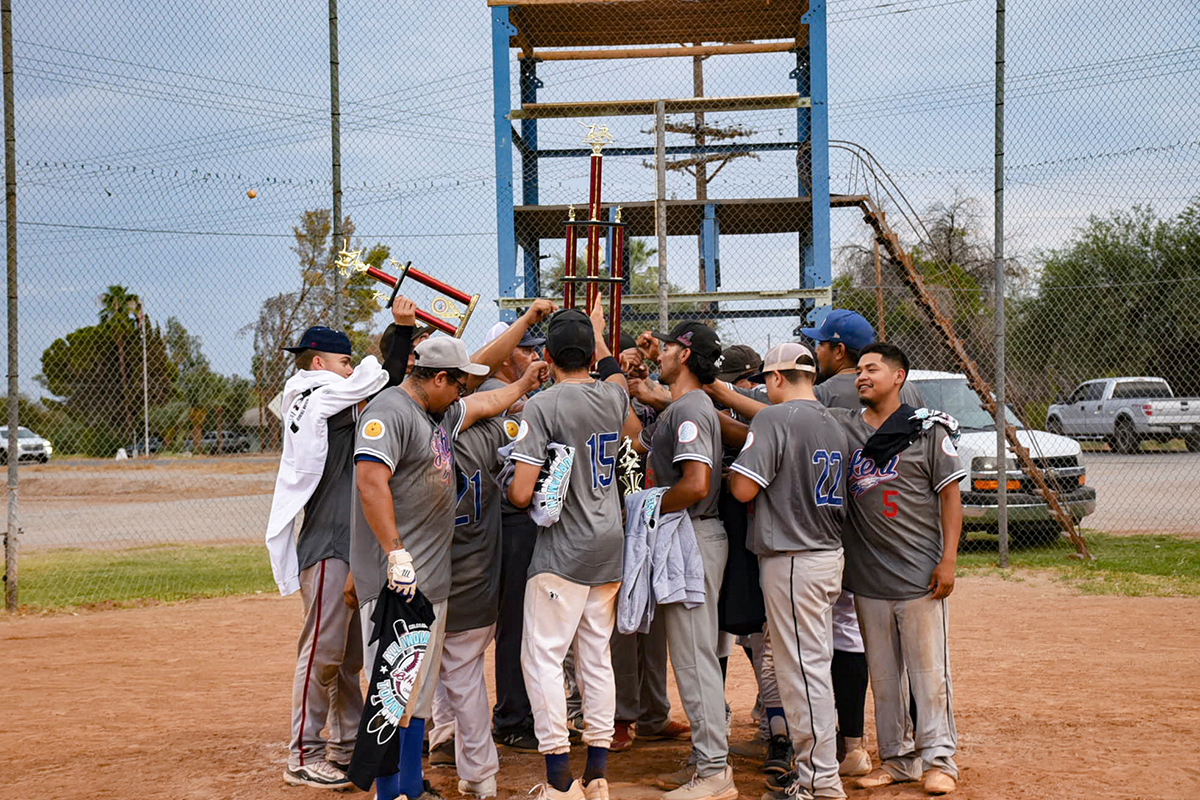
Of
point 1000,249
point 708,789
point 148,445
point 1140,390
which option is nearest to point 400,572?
point 708,789

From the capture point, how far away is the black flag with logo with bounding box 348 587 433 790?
4.26 m

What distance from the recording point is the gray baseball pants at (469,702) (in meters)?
4.76

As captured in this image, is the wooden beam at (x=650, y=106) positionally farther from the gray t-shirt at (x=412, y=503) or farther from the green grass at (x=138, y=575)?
the gray t-shirt at (x=412, y=503)

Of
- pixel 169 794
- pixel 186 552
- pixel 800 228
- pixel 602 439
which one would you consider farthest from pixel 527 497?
pixel 186 552

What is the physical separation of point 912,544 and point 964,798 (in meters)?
1.11

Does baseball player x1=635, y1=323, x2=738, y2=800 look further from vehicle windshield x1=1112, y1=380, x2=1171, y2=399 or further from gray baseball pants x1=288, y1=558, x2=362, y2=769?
vehicle windshield x1=1112, y1=380, x2=1171, y2=399

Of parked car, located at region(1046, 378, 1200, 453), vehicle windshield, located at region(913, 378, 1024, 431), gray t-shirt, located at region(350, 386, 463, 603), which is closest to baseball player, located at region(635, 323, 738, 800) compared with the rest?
gray t-shirt, located at region(350, 386, 463, 603)

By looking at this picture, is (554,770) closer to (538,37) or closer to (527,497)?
(527,497)

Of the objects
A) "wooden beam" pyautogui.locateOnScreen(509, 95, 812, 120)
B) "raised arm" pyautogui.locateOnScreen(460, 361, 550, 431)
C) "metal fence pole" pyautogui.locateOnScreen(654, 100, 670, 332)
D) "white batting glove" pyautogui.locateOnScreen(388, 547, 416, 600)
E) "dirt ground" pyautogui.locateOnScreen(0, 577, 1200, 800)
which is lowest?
"dirt ground" pyautogui.locateOnScreen(0, 577, 1200, 800)

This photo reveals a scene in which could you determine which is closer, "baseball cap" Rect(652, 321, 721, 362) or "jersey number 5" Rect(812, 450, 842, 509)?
"jersey number 5" Rect(812, 450, 842, 509)

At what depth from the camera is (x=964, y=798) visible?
4.54 metres

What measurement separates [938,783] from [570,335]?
2.56m

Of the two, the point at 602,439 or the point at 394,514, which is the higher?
the point at 602,439

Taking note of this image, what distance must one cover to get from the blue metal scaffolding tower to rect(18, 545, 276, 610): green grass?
4465mm
